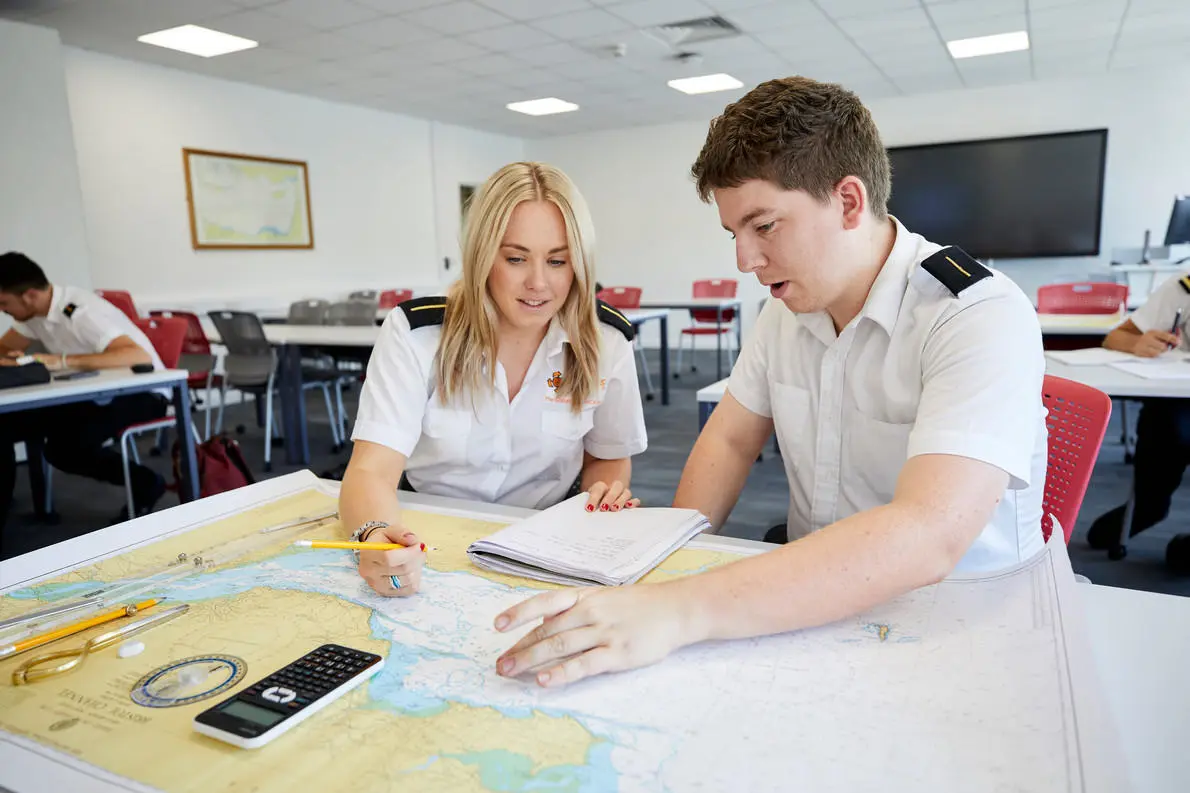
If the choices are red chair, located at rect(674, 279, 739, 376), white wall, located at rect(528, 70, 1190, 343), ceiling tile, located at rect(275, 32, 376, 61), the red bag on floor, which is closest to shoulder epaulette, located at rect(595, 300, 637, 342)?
the red bag on floor

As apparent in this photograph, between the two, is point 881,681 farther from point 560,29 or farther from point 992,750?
point 560,29

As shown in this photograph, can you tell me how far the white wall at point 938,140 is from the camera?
680 centimetres

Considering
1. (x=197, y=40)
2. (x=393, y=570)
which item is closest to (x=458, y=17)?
(x=197, y=40)

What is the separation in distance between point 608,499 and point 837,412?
0.38 meters

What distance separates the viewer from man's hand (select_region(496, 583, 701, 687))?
28.6 inches

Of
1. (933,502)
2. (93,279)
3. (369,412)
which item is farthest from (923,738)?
(93,279)

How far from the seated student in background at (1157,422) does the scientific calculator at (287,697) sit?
2.61 metres

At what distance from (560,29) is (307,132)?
294cm

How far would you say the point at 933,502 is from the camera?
0.84m

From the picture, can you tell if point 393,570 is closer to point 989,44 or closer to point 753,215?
point 753,215

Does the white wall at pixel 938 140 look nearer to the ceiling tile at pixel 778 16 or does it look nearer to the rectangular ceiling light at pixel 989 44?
the rectangular ceiling light at pixel 989 44

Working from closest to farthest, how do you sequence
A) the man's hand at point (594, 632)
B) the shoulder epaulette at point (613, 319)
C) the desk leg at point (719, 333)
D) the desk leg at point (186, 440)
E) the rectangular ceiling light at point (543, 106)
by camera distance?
the man's hand at point (594, 632) → the shoulder epaulette at point (613, 319) → the desk leg at point (186, 440) → the desk leg at point (719, 333) → the rectangular ceiling light at point (543, 106)

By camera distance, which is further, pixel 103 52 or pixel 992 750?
pixel 103 52

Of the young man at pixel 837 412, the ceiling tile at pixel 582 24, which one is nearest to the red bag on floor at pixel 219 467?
the young man at pixel 837 412
